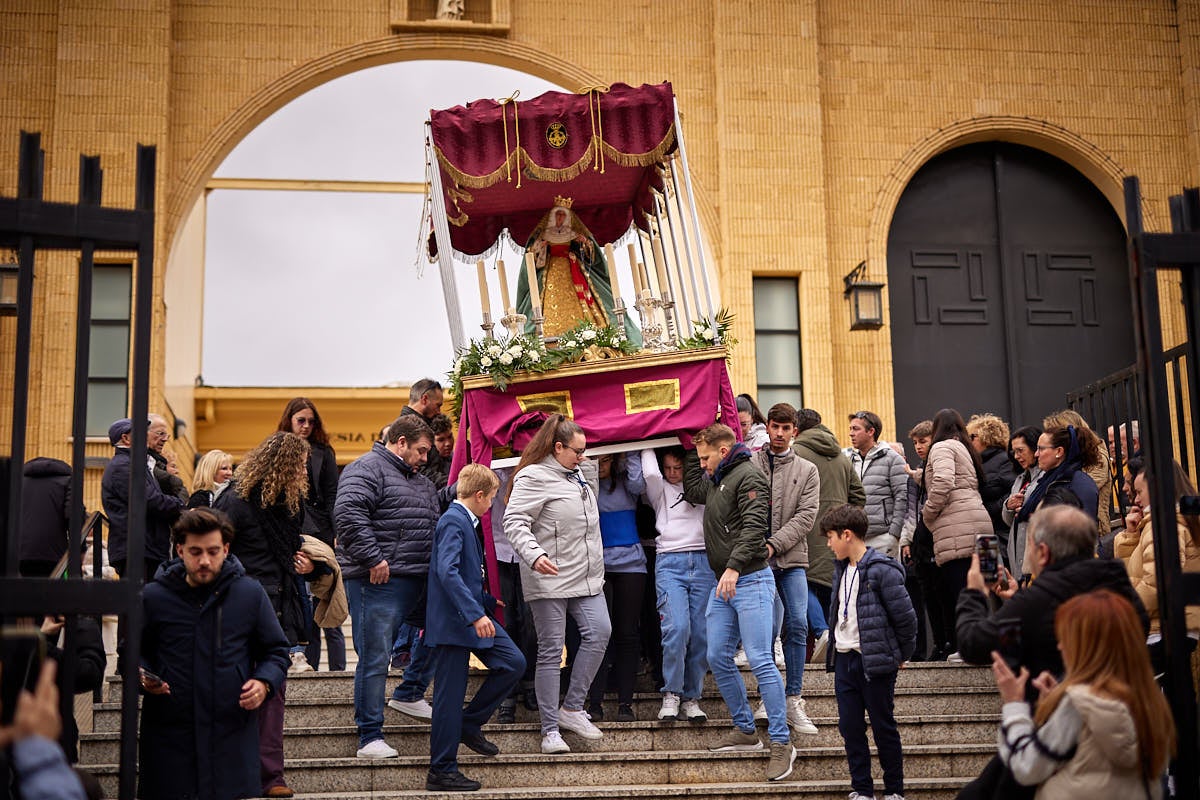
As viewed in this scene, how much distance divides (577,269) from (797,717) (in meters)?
4.15

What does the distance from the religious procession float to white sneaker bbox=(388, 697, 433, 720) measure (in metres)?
1.64

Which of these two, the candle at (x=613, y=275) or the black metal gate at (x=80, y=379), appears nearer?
the black metal gate at (x=80, y=379)

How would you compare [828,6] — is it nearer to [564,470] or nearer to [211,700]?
[564,470]

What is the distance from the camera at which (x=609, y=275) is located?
10539mm

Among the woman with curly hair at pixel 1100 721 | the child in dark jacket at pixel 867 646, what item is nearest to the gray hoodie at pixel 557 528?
the child in dark jacket at pixel 867 646

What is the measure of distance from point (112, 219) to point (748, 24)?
11.0 meters

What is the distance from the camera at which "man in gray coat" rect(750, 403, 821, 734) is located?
8188 mm

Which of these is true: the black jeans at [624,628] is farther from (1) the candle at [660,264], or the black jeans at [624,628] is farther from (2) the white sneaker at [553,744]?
(1) the candle at [660,264]

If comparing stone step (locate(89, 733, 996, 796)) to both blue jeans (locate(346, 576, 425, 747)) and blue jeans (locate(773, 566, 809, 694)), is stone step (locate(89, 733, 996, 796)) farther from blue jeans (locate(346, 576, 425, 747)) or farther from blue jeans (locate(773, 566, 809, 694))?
blue jeans (locate(773, 566, 809, 694))

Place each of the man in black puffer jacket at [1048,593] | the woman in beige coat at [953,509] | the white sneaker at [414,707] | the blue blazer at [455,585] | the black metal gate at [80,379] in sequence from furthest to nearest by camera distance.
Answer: the woman in beige coat at [953,509] < the white sneaker at [414,707] < the blue blazer at [455,585] < the man in black puffer jacket at [1048,593] < the black metal gate at [80,379]

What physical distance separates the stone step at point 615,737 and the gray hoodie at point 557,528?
0.80 metres

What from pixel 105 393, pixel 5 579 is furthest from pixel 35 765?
pixel 105 393

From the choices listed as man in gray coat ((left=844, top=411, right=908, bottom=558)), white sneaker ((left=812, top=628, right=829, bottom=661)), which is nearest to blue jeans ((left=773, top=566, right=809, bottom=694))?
white sneaker ((left=812, top=628, right=829, bottom=661))

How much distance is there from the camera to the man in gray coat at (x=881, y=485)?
392 inches
